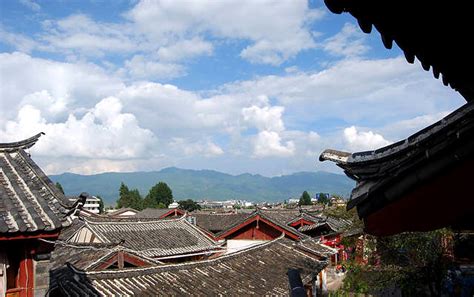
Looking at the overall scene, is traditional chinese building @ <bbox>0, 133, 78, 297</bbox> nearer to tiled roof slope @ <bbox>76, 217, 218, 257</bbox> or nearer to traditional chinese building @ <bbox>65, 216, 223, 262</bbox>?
traditional chinese building @ <bbox>65, 216, 223, 262</bbox>

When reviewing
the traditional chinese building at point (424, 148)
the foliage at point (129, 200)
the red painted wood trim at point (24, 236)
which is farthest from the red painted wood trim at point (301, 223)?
the foliage at point (129, 200)

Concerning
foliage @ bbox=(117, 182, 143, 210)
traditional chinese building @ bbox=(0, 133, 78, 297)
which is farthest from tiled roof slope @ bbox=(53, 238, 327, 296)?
foliage @ bbox=(117, 182, 143, 210)

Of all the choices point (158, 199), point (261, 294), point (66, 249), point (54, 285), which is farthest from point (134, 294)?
point (158, 199)

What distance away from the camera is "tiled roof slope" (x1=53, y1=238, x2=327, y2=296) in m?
10.8

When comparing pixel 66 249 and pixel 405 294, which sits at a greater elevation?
pixel 66 249

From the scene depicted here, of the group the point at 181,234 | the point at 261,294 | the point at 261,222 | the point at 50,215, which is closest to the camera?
the point at 50,215

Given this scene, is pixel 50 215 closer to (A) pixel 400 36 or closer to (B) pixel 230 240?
(A) pixel 400 36

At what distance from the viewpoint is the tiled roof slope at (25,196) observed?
6582 millimetres

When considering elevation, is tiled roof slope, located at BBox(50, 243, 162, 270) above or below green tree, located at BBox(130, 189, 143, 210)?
below

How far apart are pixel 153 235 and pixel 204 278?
33.5 feet

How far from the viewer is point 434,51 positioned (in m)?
2.67

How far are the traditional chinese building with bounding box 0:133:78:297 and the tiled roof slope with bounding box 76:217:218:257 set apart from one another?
12.6 metres

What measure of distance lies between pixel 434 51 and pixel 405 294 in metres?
12.7

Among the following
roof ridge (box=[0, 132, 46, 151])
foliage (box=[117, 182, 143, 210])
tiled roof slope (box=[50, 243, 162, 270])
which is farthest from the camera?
foliage (box=[117, 182, 143, 210])
